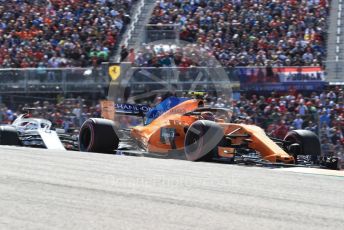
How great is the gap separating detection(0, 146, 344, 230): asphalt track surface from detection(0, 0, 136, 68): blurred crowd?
1511 cm

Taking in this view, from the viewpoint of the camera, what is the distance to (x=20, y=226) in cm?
721

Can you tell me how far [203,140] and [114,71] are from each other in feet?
32.9

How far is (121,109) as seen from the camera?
53.3ft

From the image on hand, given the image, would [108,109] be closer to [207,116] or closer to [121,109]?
[121,109]

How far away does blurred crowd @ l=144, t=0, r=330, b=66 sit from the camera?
990 inches

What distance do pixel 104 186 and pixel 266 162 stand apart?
4432 mm

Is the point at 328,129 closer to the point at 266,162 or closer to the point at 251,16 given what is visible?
the point at 266,162

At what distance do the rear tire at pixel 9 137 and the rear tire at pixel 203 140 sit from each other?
5322 millimetres

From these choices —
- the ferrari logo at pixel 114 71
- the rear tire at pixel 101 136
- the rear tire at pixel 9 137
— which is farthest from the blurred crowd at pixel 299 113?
the rear tire at pixel 9 137

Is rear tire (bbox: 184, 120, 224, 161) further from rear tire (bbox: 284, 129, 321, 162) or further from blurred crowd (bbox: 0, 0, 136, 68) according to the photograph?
blurred crowd (bbox: 0, 0, 136, 68)

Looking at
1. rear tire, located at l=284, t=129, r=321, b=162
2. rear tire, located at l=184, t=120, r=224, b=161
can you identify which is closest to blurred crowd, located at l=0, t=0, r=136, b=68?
rear tire, located at l=284, t=129, r=321, b=162

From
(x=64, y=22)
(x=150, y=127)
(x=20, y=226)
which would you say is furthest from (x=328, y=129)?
(x=64, y=22)

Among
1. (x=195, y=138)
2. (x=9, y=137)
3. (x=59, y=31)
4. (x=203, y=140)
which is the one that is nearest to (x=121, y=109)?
(x=195, y=138)

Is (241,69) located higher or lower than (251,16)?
lower
